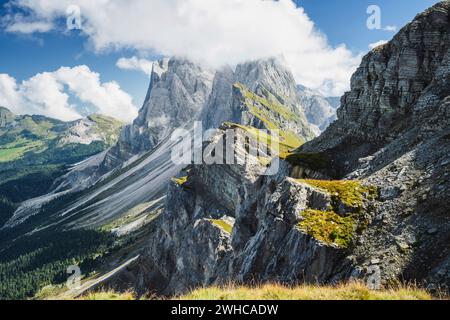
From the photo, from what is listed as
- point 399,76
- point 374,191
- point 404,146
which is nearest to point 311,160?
point 399,76

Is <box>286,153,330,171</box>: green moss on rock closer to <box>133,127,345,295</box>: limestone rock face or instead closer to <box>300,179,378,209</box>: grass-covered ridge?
<box>133,127,345,295</box>: limestone rock face

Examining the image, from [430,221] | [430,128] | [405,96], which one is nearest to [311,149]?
[405,96]

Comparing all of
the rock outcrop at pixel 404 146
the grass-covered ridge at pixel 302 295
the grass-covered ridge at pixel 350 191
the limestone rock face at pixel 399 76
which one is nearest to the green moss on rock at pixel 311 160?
the rock outcrop at pixel 404 146

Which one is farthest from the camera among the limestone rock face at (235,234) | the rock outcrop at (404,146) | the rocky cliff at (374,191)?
the limestone rock face at (235,234)

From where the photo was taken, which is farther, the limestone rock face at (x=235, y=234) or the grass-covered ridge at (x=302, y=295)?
the limestone rock face at (x=235, y=234)

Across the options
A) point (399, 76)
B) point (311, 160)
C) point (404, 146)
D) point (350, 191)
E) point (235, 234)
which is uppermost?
point (399, 76)

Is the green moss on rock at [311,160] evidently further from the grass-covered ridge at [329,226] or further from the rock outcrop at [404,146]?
the grass-covered ridge at [329,226]

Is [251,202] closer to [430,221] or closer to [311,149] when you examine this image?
[311,149]

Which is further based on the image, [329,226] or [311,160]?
[311,160]

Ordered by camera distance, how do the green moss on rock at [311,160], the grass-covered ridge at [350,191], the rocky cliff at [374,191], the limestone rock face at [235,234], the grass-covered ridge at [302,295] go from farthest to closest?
1. the green moss on rock at [311,160]
2. the grass-covered ridge at [350,191]
3. the limestone rock face at [235,234]
4. the rocky cliff at [374,191]
5. the grass-covered ridge at [302,295]

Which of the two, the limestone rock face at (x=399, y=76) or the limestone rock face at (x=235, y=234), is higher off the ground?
the limestone rock face at (x=399, y=76)

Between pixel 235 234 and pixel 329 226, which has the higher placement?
pixel 329 226

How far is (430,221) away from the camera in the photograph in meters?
24.9

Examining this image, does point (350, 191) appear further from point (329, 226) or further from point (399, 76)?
point (399, 76)
